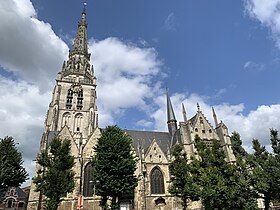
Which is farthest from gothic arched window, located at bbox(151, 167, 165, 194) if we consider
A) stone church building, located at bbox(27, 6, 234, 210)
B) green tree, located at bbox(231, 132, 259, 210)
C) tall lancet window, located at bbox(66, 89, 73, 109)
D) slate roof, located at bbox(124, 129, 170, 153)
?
tall lancet window, located at bbox(66, 89, 73, 109)

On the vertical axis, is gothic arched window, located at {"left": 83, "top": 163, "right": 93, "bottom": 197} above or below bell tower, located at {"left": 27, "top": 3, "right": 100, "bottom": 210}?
below

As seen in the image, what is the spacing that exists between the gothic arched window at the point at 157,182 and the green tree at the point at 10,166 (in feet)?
58.5

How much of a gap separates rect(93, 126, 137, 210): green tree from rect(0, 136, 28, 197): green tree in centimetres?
780

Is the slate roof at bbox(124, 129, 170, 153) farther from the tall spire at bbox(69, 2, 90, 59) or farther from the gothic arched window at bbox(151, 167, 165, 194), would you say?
the tall spire at bbox(69, 2, 90, 59)

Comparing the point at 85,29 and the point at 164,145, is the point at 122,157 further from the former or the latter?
the point at 85,29

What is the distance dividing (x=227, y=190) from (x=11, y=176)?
69.1ft

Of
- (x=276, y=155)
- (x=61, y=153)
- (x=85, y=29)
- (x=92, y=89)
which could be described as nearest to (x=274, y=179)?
(x=276, y=155)

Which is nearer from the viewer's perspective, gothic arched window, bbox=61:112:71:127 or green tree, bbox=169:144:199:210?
green tree, bbox=169:144:199:210

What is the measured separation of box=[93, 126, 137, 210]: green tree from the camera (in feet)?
72.9

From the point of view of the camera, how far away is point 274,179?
21.8 m

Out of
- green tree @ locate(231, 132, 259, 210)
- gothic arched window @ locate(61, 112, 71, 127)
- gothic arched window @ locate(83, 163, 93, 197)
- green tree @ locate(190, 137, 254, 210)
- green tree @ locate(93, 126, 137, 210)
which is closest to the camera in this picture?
green tree @ locate(190, 137, 254, 210)

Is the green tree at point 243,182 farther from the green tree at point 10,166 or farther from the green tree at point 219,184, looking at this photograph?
the green tree at point 10,166

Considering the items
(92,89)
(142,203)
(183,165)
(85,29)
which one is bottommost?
(142,203)

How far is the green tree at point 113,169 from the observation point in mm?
22234
